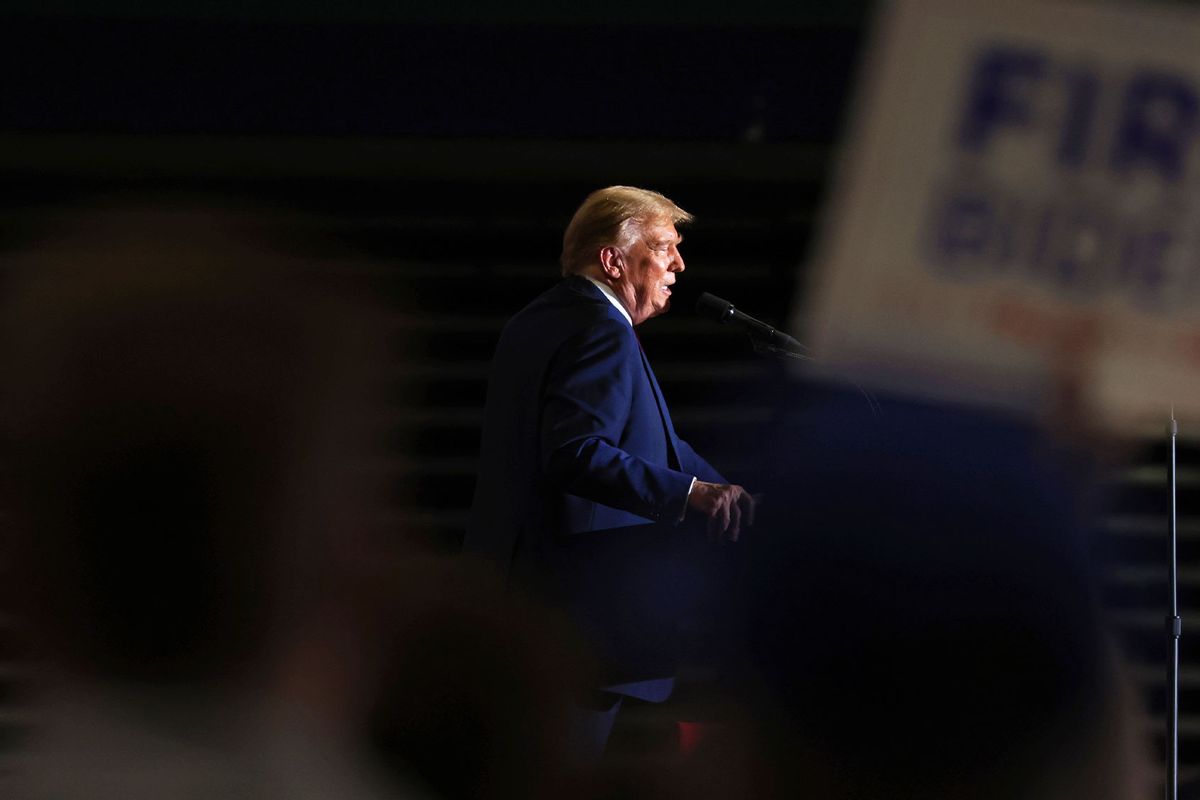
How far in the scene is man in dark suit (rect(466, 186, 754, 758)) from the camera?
2.45 metres

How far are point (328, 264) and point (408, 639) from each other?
0.24 m

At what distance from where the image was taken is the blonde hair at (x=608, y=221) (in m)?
2.77

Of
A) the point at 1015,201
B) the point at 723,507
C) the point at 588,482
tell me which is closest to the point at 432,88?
the point at 588,482

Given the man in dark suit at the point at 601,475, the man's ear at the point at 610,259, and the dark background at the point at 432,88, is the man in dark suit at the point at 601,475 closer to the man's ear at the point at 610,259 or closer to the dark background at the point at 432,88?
the man's ear at the point at 610,259

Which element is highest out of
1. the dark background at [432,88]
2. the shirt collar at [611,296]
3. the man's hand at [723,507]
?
the dark background at [432,88]

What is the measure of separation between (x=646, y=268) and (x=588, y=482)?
1.71 feet

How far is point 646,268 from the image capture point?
2791 mm

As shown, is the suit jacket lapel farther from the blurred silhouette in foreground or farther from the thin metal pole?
the blurred silhouette in foreground

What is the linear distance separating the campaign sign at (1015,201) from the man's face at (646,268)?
148 centimetres

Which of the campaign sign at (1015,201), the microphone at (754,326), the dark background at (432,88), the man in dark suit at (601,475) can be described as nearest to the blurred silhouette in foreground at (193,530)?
the campaign sign at (1015,201)

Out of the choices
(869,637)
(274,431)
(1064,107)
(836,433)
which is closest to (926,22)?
(1064,107)

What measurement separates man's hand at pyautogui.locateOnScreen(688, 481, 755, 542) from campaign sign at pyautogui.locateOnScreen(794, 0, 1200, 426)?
112 cm

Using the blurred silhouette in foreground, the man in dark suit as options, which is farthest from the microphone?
the blurred silhouette in foreground

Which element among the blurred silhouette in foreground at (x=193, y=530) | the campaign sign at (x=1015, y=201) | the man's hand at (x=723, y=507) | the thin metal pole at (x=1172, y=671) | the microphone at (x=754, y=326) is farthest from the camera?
the microphone at (x=754, y=326)
